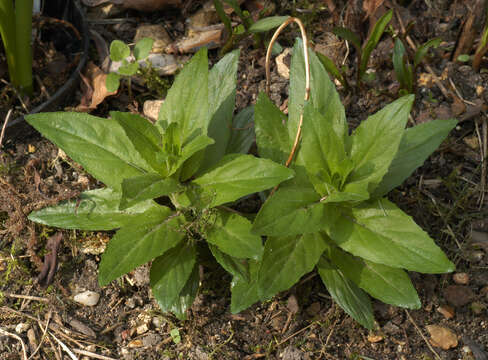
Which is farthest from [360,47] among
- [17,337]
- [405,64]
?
[17,337]

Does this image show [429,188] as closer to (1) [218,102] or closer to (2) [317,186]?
(2) [317,186]

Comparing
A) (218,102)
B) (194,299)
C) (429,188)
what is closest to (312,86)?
(218,102)

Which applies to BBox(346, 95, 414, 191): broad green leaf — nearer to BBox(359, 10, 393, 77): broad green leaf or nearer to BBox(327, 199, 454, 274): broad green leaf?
BBox(327, 199, 454, 274): broad green leaf

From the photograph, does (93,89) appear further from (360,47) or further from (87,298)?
(360,47)

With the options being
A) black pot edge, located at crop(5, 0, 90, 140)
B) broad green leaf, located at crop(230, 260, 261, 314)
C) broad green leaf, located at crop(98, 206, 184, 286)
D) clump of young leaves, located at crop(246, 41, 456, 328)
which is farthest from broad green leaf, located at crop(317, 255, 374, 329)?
black pot edge, located at crop(5, 0, 90, 140)

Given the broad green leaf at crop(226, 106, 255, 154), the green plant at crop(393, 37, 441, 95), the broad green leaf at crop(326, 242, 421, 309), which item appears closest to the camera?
the broad green leaf at crop(326, 242, 421, 309)
